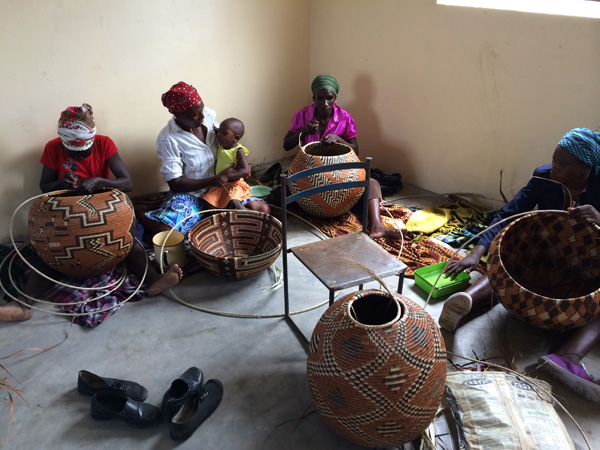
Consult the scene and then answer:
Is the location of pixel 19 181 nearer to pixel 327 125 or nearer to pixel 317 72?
pixel 327 125

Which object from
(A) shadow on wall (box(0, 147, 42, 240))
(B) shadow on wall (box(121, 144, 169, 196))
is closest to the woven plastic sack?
(B) shadow on wall (box(121, 144, 169, 196))

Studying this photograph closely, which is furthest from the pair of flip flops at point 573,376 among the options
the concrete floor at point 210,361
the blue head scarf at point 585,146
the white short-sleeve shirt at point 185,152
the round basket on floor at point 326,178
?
the white short-sleeve shirt at point 185,152

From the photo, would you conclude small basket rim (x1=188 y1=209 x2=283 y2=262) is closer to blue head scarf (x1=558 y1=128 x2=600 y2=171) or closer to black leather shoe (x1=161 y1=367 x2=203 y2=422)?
black leather shoe (x1=161 y1=367 x2=203 y2=422)

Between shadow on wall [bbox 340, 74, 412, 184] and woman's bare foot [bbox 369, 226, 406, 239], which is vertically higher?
shadow on wall [bbox 340, 74, 412, 184]

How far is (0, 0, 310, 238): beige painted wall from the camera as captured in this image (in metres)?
2.58

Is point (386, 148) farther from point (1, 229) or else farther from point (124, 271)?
point (1, 229)

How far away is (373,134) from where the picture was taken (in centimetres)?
396

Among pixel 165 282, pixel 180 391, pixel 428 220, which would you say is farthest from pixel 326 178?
pixel 180 391

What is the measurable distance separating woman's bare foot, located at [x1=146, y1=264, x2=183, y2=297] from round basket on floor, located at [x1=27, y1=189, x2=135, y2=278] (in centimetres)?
27

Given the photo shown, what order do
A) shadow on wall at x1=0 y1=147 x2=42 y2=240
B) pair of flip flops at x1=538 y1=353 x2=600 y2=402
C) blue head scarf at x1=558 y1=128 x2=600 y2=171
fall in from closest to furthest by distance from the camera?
pair of flip flops at x1=538 y1=353 x2=600 y2=402 → blue head scarf at x1=558 y1=128 x2=600 y2=171 → shadow on wall at x1=0 y1=147 x2=42 y2=240

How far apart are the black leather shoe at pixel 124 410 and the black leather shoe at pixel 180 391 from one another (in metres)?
0.04

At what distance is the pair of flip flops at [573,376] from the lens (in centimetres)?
167

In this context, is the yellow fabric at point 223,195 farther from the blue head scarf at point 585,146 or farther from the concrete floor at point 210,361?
the blue head scarf at point 585,146

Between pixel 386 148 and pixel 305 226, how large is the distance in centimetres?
130
